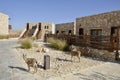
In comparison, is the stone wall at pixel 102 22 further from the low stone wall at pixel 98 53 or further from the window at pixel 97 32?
the low stone wall at pixel 98 53

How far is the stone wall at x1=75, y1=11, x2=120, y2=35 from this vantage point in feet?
46.3

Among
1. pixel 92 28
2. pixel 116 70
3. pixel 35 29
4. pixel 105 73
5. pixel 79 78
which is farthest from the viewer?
pixel 35 29

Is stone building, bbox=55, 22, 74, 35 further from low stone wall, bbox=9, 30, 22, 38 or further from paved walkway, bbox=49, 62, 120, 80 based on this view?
paved walkway, bbox=49, 62, 120, 80

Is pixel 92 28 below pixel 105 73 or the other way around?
the other way around

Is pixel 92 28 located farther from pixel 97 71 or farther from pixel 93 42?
pixel 97 71

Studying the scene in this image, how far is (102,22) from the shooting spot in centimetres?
1544

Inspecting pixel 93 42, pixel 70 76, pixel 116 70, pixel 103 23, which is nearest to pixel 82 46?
pixel 93 42

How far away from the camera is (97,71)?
7.77 metres

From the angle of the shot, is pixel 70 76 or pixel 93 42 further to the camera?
pixel 93 42

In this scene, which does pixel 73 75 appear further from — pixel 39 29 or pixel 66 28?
pixel 39 29

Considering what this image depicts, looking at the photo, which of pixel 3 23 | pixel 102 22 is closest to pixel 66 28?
pixel 102 22

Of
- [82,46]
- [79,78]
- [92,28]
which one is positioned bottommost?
[79,78]

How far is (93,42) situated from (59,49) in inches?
133

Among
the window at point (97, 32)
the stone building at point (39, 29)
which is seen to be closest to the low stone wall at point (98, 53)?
the window at point (97, 32)
